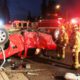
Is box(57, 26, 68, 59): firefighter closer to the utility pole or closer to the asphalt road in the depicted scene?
the asphalt road

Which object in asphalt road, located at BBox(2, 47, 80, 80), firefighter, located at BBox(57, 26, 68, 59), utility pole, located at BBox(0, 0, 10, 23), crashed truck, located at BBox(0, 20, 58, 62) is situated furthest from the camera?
utility pole, located at BBox(0, 0, 10, 23)

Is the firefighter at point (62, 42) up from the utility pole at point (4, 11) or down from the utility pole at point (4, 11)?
down

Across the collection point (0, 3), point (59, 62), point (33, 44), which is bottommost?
point (59, 62)

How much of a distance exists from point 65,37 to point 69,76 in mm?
4313

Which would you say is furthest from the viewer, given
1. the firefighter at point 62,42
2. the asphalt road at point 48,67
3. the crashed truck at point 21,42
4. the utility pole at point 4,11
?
the utility pole at point 4,11

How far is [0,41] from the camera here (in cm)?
1124

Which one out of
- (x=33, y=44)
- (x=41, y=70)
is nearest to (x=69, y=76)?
(x=41, y=70)

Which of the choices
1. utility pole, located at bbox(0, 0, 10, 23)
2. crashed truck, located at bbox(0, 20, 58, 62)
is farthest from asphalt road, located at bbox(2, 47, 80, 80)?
utility pole, located at bbox(0, 0, 10, 23)

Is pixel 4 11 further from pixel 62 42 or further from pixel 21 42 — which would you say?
pixel 21 42

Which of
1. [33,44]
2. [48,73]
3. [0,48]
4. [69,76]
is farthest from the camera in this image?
[33,44]

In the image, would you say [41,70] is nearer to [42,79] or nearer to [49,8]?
[42,79]

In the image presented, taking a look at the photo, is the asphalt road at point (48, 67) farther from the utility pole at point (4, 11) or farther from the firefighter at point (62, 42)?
the utility pole at point (4, 11)

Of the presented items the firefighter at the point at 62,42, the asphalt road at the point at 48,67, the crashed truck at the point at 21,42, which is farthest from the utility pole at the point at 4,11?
the crashed truck at the point at 21,42

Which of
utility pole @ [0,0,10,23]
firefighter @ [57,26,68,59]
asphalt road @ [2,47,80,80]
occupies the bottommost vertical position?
asphalt road @ [2,47,80,80]
